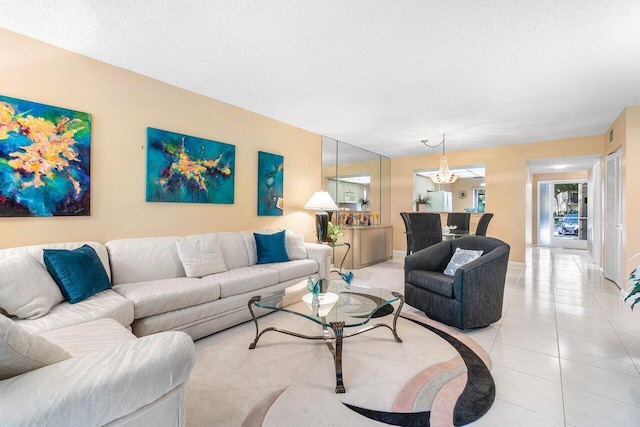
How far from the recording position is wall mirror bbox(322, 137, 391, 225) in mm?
5773

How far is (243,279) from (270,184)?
1.87 m

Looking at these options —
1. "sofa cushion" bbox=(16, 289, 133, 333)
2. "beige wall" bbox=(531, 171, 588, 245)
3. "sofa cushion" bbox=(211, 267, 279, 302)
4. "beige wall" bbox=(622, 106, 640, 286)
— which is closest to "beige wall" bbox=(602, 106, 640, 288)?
"beige wall" bbox=(622, 106, 640, 286)

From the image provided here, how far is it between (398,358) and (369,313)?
458 mm

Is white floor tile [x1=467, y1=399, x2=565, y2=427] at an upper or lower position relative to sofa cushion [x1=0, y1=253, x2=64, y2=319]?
lower

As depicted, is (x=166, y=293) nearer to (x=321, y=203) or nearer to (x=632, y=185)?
(x=321, y=203)

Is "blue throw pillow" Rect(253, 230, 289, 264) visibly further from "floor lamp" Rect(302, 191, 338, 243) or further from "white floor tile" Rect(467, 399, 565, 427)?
"white floor tile" Rect(467, 399, 565, 427)

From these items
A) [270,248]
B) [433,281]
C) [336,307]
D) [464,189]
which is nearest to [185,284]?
[270,248]

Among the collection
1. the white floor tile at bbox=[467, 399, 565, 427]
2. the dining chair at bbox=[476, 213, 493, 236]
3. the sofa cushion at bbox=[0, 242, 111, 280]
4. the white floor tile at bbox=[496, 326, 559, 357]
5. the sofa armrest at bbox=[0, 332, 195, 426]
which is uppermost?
the dining chair at bbox=[476, 213, 493, 236]

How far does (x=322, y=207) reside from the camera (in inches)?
181

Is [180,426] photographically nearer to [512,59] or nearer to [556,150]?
[512,59]

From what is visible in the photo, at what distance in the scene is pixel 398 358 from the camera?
7.38 feet

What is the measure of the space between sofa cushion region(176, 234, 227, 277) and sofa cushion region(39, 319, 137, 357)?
3.68 ft

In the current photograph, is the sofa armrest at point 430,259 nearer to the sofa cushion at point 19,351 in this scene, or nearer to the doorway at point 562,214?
the sofa cushion at point 19,351

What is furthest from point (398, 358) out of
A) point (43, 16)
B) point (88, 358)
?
point (43, 16)
